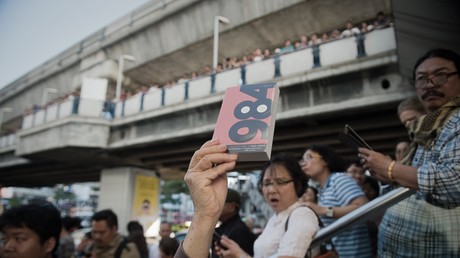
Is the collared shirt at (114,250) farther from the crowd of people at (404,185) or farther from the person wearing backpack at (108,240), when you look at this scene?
the crowd of people at (404,185)

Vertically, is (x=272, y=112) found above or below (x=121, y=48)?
below

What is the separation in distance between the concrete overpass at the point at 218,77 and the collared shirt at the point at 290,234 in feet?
12.0

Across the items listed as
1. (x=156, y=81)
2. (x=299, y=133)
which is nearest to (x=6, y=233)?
(x=299, y=133)

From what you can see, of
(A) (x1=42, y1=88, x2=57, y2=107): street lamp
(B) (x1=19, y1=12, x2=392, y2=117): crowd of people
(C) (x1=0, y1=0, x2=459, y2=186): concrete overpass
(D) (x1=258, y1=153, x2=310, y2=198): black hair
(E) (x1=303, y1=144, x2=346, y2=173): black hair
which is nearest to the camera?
(D) (x1=258, y1=153, x2=310, y2=198): black hair

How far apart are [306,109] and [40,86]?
19.2 m

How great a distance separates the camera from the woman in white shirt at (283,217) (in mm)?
1864

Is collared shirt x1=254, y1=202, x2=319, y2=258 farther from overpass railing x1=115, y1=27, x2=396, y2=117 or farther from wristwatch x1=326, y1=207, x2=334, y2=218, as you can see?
overpass railing x1=115, y1=27, x2=396, y2=117

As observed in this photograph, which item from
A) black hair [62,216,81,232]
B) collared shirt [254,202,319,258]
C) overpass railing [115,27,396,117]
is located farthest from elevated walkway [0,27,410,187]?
collared shirt [254,202,319,258]

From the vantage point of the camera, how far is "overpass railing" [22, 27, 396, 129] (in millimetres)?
7520

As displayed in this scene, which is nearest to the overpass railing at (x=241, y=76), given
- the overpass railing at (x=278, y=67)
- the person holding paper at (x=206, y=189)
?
the overpass railing at (x=278, y=67)

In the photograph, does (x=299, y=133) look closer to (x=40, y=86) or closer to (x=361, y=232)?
(x=361, y=232)

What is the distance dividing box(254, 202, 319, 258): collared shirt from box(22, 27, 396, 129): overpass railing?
632cm

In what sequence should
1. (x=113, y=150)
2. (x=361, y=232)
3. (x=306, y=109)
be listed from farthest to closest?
(x=113, y=150) → (x=306, y=109) → (x=361, y=232)

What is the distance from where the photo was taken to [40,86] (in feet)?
68.5
